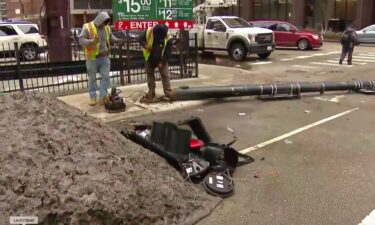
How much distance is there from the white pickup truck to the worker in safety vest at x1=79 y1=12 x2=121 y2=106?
10.7 m

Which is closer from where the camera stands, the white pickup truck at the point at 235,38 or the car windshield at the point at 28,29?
the white pickup truck at the point at 235,38

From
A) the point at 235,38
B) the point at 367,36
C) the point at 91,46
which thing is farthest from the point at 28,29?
the point at 367,36

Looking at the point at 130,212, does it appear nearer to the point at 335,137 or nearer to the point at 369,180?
the point at 369,180

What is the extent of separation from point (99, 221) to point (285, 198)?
2014 mm

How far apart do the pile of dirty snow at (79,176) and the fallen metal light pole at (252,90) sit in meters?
4.64

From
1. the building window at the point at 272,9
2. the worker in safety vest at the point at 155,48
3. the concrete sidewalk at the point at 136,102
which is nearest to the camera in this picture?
the concrete sidewalk at the point at 136,102

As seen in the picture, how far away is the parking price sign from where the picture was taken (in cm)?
1137

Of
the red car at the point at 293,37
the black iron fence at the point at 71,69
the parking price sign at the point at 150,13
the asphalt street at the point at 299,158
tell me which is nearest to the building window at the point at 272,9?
the red car at the point at 293,37

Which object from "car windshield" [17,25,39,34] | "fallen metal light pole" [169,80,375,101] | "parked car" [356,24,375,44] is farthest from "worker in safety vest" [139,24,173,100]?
"parked car" [356,24,375,44]

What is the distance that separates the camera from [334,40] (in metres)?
33.0

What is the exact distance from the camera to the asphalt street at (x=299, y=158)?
4.43m

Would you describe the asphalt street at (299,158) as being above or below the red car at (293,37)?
below

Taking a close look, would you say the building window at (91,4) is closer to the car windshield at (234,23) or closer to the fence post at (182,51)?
the car windshield at (234,23)

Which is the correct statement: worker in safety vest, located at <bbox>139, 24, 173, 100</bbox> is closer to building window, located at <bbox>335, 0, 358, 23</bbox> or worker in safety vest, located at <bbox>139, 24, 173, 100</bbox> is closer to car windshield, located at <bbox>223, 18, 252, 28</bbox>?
car windshield, located at <bbox>223, 18, 252, 28</bbox>
